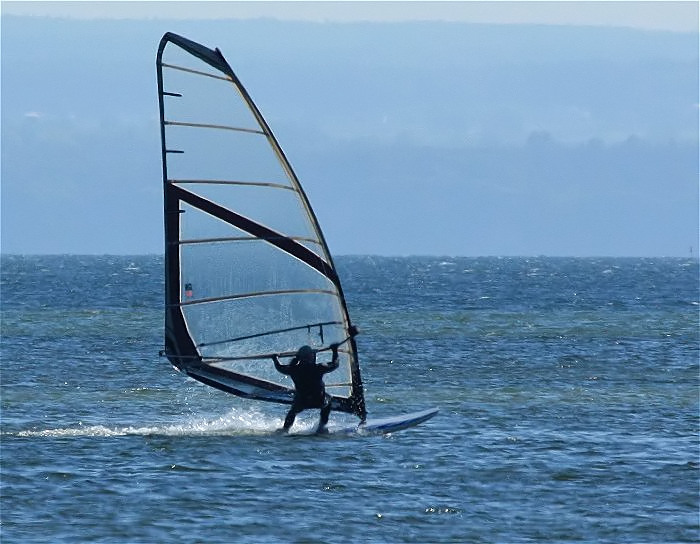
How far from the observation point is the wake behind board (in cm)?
1975

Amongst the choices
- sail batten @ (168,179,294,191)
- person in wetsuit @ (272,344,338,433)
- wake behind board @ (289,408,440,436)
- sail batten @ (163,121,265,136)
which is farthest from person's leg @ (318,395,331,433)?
sail batten @ (163,121,265,136)

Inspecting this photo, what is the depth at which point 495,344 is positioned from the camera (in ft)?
131

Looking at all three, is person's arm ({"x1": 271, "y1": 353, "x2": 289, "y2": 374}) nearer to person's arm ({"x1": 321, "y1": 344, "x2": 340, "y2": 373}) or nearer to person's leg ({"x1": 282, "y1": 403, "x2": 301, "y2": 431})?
person's arm ({"x1": 321, "y1": 344, "x2": 340, "y2": 373})

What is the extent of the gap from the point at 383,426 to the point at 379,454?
1822 mm

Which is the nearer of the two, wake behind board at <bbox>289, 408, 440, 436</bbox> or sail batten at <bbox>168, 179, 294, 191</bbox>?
sail batten at <bbox>168, 179, 294, 191</bbox>

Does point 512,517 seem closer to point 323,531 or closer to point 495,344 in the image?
point 323,531

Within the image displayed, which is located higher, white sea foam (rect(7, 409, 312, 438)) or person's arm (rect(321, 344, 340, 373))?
person's arm (rect(321, 344, 340, 373))

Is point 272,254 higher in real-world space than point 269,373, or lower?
higher

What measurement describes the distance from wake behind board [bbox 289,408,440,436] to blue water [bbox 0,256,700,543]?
155mm

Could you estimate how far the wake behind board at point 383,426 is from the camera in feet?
64.8

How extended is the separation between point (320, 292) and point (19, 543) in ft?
22.3

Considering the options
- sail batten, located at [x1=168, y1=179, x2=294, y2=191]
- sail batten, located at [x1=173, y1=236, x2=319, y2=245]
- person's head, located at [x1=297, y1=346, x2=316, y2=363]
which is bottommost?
person's head, located at [x1=297, y1=346, x2=316, y2=363]

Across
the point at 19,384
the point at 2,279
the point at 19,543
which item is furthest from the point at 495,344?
the point at 2,279

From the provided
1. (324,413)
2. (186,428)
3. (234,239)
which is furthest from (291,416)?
(234,239)
